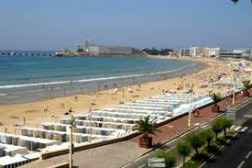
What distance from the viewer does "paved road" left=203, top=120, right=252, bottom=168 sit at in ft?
60.8

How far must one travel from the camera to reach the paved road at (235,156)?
1854cm

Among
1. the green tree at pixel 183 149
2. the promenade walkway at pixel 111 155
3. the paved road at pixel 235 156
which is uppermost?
the green tree at pixel 183 149

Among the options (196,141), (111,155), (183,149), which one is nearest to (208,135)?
(196,141)

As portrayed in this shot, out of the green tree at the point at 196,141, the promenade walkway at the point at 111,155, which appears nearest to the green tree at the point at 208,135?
the green tree at the point at 196,141

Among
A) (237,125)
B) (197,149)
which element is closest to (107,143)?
(197,149)

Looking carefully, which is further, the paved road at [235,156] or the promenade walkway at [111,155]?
the paved road at [235,156]

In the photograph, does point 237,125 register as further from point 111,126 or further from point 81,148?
point 81,148

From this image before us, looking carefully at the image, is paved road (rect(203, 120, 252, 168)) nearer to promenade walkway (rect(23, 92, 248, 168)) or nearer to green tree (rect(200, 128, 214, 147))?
green tree (rect(200, 128, 214, 147))

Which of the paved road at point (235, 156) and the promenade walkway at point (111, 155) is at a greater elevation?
the promenade walkway at point (111, 155)

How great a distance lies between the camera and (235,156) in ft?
65.6

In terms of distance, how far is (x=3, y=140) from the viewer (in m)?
25.5

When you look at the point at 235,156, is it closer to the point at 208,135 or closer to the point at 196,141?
the point at 208,135

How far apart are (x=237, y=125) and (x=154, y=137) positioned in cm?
706

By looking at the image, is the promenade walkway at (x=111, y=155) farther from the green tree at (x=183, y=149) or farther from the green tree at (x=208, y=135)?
the green tree at (x=208, y=135)
